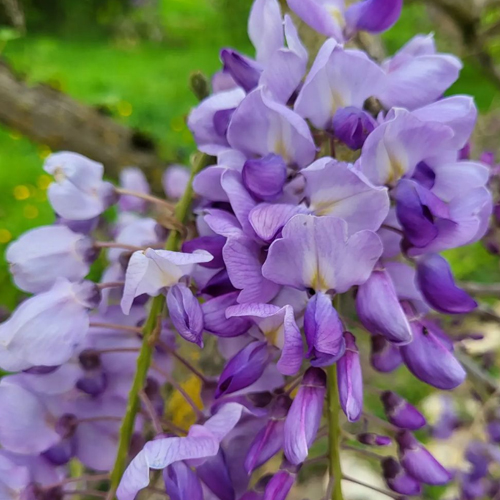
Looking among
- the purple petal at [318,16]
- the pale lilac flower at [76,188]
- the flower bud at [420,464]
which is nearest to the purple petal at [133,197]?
the pale lilac flower at [76,188]

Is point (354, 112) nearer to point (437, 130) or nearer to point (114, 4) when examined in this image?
point (437, 130)

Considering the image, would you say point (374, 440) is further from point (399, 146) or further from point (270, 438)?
point (399, 146)

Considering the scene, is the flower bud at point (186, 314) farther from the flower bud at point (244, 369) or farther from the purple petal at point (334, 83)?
the purple petal at point (334, 83)

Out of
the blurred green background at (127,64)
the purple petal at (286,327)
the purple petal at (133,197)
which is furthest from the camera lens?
the blurred green background at (127,64)

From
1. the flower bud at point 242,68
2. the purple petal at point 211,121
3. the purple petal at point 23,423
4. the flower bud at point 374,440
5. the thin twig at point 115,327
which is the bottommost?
the purple petal at point 23,423

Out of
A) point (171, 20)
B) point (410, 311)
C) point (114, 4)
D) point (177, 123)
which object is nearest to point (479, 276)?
point (177, 123)

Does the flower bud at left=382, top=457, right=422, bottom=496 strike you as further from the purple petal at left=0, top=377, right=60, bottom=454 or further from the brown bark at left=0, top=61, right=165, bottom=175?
the brown bark at left=0, top=61, right=165, bottom=175
